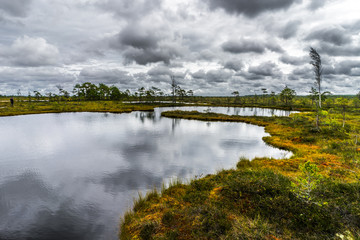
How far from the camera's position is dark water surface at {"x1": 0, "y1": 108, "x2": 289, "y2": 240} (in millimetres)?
9883

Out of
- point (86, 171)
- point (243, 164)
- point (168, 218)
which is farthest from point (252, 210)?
point (86, 171)

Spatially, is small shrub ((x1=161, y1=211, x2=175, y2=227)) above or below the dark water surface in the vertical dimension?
above

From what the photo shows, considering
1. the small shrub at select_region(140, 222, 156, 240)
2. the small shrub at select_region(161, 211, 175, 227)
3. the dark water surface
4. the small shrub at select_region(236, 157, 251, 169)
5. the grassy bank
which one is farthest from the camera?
the small shrub at select_region(236, 157, 251, 169)

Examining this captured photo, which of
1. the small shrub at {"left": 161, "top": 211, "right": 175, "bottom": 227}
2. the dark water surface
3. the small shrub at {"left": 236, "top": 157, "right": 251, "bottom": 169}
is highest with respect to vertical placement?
the small shrub at {"left": 161, "top": 211, "right": 175, "bottom": 227}

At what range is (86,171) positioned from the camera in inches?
659

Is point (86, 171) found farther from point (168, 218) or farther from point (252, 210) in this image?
point (252, 210)

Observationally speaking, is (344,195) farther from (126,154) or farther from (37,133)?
(37,133)

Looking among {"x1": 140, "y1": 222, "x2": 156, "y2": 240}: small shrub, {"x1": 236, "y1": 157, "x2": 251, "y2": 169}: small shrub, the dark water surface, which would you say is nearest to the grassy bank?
{"x1": 140, "y1": 222, "x2": 156, "y2": 240}: small shrub

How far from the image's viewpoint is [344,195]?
8742 millimetres

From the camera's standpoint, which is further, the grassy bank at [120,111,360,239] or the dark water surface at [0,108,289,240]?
the dark water surface at [0,108,289,240]

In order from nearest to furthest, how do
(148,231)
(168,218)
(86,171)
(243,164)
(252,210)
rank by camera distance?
(148,231), (252,210), (168,218), (86,171), (243,164)

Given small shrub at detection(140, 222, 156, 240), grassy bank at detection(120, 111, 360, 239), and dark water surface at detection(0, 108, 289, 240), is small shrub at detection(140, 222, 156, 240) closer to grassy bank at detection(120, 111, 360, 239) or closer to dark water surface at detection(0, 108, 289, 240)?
grassy bank at detection(120, 111, 360, 239)

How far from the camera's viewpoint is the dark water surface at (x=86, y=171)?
9.88 m

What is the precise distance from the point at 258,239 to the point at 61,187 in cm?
1454
